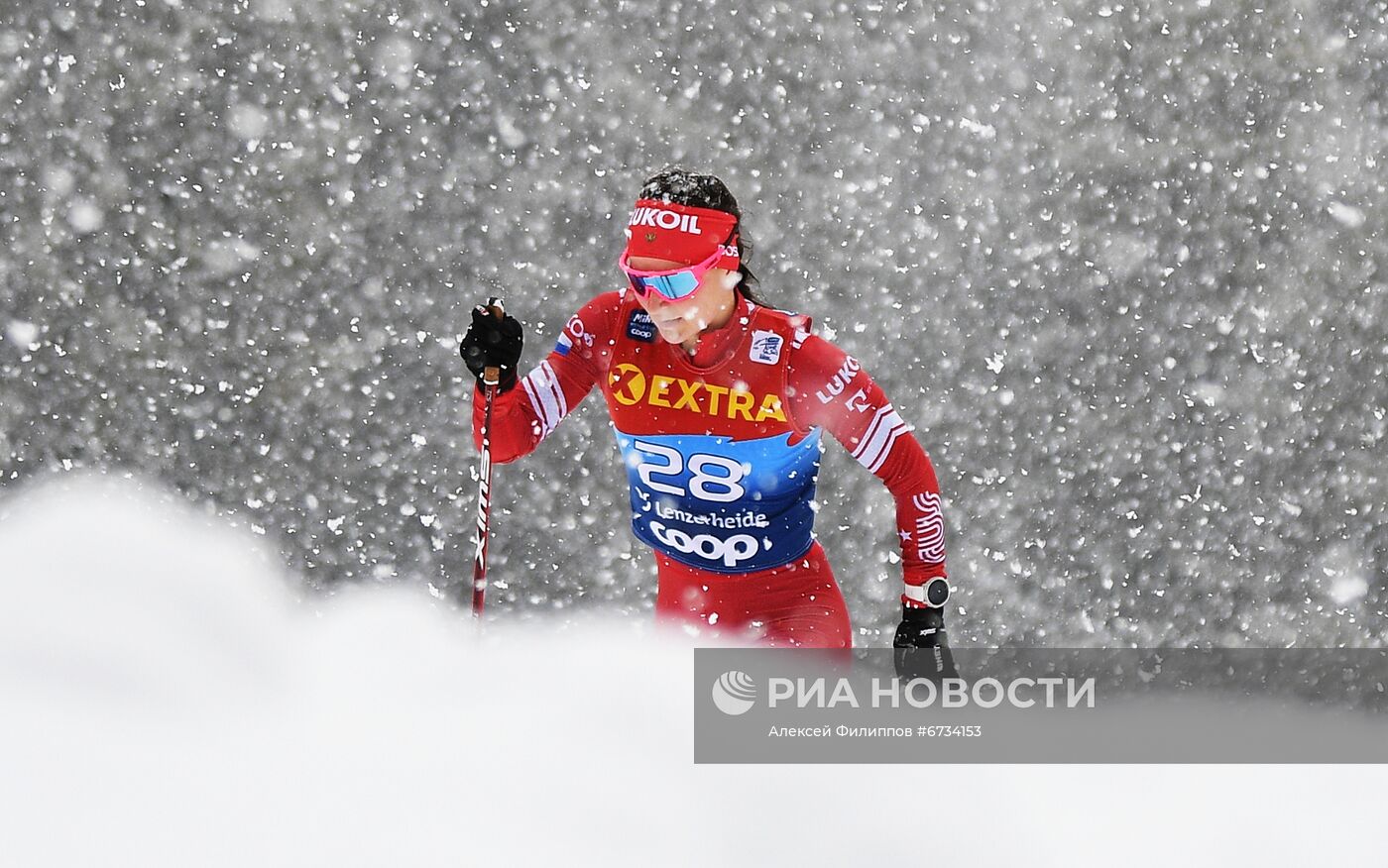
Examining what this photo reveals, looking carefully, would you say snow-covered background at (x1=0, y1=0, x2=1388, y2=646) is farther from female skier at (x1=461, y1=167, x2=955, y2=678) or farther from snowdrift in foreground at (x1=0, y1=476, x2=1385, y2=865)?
female skier at (x1=461, y1=167, x2=955, y2=678)

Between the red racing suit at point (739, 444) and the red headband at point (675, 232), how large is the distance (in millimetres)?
186

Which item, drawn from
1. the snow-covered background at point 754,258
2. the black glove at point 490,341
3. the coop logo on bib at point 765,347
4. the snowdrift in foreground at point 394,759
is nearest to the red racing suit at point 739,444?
the coop logo on bib at point 765,347

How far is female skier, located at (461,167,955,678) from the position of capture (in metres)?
1.93

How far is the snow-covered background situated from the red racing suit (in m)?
1.14

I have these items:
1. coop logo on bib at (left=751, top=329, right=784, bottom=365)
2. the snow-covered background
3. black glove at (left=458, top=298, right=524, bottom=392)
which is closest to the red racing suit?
coop logo on bib at (left=751, top=329, right=784, bottom=365)

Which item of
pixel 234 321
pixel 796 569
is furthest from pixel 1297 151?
pixel 234 321

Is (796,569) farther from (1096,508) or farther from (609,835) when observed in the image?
(1096,508)

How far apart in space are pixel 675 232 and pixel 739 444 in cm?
43

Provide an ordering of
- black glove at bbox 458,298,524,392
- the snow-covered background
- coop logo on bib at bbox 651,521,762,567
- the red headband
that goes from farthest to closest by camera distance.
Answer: the snow-covered background → coop logo on bib at bbox 651,521,762,567 → black glove at bbox 458,298,524,392 → the red headband

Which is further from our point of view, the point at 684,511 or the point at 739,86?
the point at 739,86

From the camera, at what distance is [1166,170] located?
3236mm

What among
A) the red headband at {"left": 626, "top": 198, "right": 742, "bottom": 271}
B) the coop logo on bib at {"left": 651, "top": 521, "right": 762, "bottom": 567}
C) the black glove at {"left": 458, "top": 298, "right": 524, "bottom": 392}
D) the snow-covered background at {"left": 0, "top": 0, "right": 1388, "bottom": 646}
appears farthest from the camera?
the snow-covered background at {"left": 0, "top": 0, "right": 1388, "bottom": 646}

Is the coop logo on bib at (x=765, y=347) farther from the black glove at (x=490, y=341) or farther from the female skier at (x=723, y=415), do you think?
the black glove at (x=490, y=341)

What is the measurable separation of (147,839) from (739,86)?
244 cm
